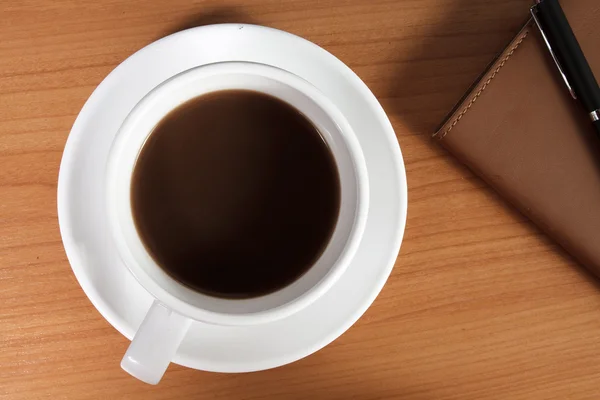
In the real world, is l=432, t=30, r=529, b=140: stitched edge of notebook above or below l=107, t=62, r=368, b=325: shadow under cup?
above

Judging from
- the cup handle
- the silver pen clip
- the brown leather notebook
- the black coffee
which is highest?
the silver pen clip

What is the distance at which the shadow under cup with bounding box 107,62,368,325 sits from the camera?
0.63 m

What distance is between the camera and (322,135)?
2.37 ft

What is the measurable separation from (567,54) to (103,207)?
669 mm

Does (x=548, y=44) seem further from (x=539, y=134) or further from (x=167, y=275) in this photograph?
(x=167, y=275)

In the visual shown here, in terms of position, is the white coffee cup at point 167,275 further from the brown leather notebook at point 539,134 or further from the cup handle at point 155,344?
the brown leather notebook at point 539,134

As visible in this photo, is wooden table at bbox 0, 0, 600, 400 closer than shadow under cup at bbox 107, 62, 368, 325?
No

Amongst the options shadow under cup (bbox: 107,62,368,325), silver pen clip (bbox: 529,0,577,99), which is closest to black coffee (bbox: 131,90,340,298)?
shadow under cup (bbox: 107,62,368,325)

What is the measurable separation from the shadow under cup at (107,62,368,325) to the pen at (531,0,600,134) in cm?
32

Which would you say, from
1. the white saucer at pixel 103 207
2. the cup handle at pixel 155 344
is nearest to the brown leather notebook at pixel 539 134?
the white saucer at pixel 103 207

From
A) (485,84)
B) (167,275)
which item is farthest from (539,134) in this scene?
(167,275)

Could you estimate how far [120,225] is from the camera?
2.12ft

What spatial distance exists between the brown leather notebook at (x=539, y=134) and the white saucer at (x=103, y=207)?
13 cm

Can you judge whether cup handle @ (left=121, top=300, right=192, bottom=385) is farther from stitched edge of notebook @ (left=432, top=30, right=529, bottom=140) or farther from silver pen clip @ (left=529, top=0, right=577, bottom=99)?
silver pen clip @ (left=529, top=0, right=577, bottom=99)
